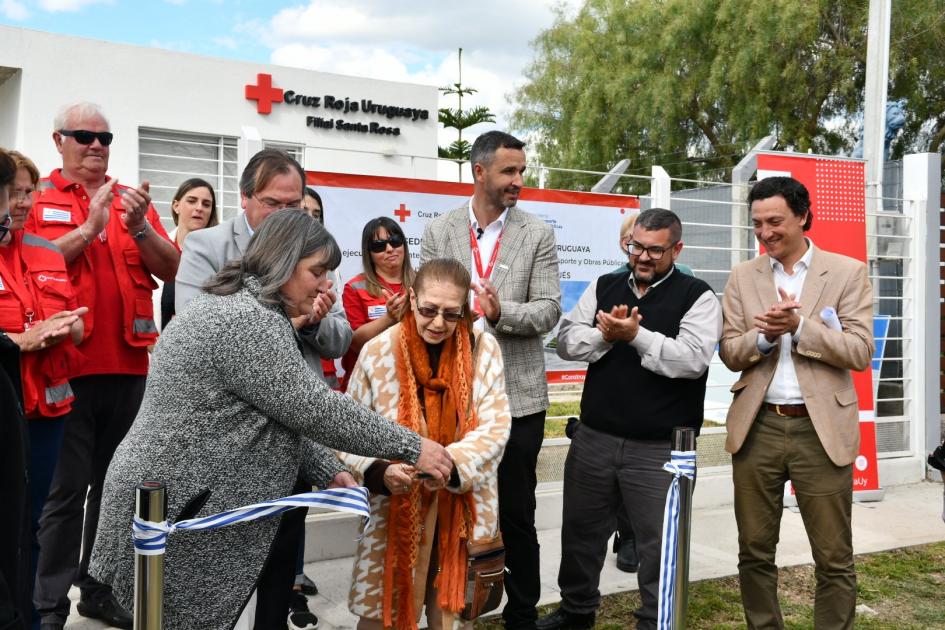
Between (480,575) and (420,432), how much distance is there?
1.93 ft

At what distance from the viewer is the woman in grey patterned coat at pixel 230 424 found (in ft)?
8.03

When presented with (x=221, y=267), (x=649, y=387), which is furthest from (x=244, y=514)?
(x=649, y=387)

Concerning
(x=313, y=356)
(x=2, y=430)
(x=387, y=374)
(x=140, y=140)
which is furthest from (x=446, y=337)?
(x=140, y=140)

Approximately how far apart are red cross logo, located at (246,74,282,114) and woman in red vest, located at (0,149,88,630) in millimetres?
12909

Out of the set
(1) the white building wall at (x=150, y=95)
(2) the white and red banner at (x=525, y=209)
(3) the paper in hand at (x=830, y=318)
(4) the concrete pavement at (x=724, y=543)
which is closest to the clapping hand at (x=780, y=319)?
(3) the paper in hand at (x=830, y=318)

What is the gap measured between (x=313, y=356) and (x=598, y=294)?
4.98 feet

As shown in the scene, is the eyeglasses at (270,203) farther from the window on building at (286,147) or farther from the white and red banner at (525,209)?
the white and red banner at (525,209)

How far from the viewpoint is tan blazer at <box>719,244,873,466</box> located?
368 cm

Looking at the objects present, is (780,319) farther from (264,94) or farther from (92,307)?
(264,94)

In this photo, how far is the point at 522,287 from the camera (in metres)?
4.21

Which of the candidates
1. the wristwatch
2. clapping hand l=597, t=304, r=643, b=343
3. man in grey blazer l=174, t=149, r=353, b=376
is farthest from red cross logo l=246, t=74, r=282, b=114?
clapping hand l=597, t=304, r=643, b=343

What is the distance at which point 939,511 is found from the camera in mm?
6926

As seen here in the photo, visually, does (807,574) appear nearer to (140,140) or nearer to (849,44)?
(140,140)

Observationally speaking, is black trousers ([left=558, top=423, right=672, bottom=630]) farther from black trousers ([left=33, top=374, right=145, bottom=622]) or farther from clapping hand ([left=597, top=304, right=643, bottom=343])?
black trousers ([left=33, top=374, right=145, bottom=622])
